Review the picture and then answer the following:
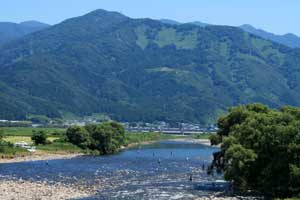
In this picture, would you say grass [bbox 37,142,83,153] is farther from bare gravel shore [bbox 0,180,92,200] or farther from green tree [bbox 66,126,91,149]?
bare gravel shore [bbox 0,180,92,200]

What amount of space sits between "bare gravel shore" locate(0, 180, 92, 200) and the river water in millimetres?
3333

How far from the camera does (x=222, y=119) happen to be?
317 feet

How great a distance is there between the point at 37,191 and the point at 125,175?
84.4 ft

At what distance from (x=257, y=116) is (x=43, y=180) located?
3681cm

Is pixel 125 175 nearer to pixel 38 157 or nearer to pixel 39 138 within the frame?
pixel 38 157

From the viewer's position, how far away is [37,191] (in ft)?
271

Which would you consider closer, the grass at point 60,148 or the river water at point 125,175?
the river water at point 125,175

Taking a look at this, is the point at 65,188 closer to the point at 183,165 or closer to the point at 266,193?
the point at 266,193

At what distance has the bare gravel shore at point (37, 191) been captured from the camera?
77.4m

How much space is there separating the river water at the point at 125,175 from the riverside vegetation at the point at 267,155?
6.24 metres

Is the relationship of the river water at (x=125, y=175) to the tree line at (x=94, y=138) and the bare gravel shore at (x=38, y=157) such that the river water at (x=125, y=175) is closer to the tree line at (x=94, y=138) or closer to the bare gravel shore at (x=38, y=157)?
the bare gravel shore at (x=38, y=157)

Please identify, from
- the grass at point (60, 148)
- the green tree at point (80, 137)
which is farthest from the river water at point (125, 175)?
the green tree at point (80, 137)

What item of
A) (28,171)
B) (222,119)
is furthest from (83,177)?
(222,119)

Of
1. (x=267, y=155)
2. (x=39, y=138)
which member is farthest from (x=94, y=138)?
(x=267, y=155)
